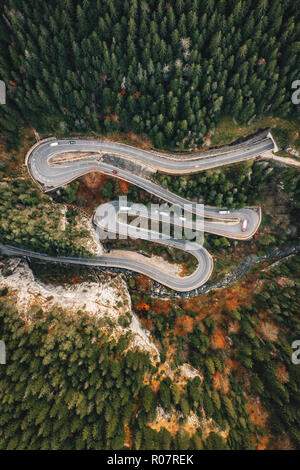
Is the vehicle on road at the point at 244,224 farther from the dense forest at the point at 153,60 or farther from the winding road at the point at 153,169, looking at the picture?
the dense forest at the point at 153,60

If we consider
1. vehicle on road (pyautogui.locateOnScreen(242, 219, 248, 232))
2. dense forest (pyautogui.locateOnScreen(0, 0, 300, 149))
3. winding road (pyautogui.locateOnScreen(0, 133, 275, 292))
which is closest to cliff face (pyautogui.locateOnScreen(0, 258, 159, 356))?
winding road (pyautogui.locateOnScreen(0, 133, 275, 292))

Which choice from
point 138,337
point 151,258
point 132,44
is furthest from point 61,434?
point 132,44

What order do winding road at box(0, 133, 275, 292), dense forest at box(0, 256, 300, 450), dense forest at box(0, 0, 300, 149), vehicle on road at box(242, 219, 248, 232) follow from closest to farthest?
dense forest at box(0, 256, 300, 450), dense forest at box(0, 0, 300, 149), winding road at box(0, 133, 275, 292), vehicle on road at box(242, 219, 248, 232)

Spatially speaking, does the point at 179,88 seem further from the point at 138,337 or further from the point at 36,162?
the point at 138,337

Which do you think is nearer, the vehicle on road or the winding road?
the winding road

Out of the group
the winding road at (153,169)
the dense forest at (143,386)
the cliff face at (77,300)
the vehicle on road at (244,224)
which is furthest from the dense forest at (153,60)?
the dense forest at (143,386)

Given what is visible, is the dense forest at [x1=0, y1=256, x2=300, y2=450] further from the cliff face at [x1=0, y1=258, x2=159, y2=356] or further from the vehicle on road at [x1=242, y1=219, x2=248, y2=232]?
the vehicle on road at [x1=242, y1=219, x2=248, y2=232]
